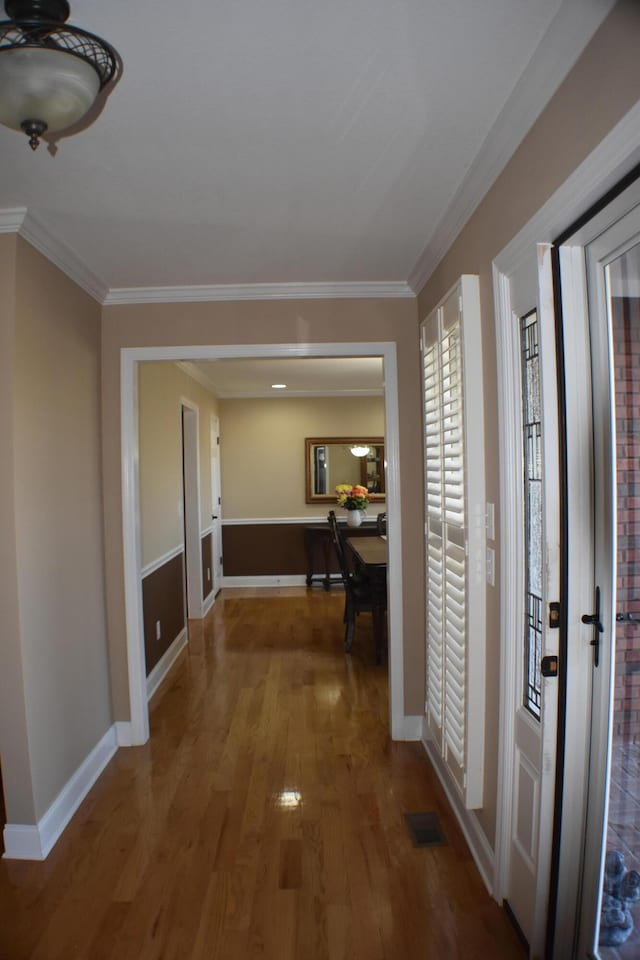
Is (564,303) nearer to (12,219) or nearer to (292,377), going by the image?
(12,219)

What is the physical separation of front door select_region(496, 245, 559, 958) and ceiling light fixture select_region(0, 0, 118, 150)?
1.15 metres

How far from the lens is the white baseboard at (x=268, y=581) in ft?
23.2

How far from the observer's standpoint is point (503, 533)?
183 centimetres

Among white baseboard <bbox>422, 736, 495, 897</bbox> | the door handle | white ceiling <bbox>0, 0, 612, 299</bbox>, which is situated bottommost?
white baseboard <bbox>422, 736, 495, 897</bbox>

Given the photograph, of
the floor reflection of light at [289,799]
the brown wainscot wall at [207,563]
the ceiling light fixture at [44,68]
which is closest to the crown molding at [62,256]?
the ceiling light fixture at [44,68]

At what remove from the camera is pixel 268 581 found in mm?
7098

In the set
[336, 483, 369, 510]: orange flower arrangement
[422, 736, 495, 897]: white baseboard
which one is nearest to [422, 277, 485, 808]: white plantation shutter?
[422, 736, 495, 897]: white baseboard

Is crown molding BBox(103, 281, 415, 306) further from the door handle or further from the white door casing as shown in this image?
the white door casing

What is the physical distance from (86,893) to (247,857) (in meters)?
0.58

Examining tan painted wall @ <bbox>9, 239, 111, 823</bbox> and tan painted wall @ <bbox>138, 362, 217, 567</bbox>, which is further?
tan painted wall @ <bbox>138, 362, 217, 567</bbox>

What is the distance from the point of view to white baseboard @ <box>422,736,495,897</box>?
1.99 m

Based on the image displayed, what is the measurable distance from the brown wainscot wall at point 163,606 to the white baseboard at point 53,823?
0.92 m

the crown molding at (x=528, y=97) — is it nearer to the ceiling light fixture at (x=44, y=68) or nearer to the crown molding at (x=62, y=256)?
the ceiling light fixture at (x=44, y=68)

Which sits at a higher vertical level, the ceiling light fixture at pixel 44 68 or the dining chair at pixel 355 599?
the ceiling light fixture at pixel 44 68
